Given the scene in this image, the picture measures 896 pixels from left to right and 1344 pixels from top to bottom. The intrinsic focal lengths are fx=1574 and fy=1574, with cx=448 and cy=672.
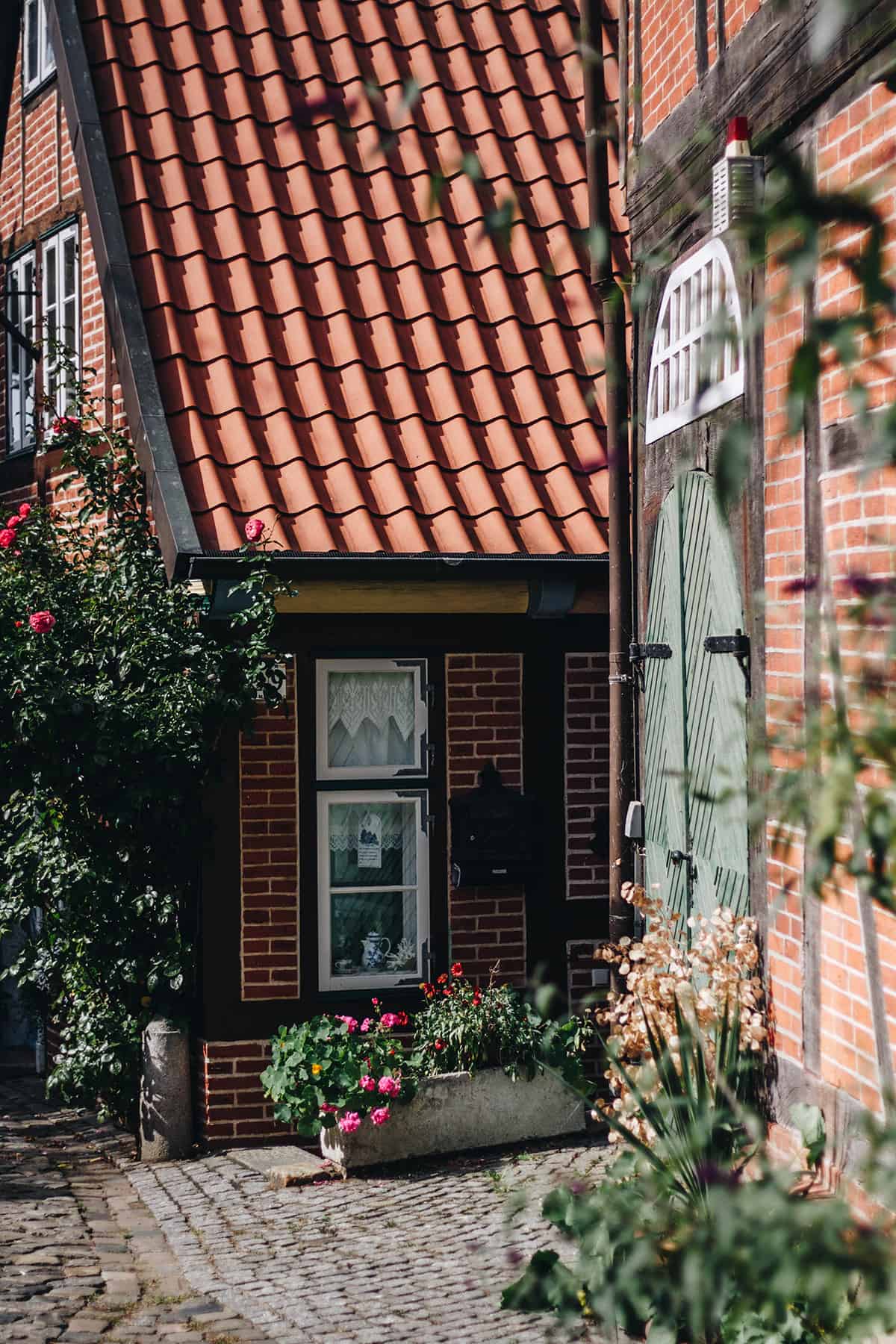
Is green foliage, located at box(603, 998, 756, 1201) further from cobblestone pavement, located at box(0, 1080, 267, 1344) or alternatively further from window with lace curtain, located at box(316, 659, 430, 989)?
window with lace curtain, located at box(316, 659, 430, 989)

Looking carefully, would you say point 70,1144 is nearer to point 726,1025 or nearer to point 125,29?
point 726,1025

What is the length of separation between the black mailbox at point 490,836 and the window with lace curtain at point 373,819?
189mm

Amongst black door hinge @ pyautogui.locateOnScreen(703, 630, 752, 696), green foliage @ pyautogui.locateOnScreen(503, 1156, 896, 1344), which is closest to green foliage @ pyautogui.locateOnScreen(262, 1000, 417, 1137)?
black door hinge @ pyautogui.locateOnScreen(703, 630, 752, 696)

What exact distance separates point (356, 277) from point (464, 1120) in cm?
449

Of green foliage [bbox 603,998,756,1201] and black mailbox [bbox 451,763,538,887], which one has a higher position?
black mailbox [bbox 451,763,538,887]

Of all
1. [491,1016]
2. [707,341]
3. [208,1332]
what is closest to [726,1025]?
[208,1332]

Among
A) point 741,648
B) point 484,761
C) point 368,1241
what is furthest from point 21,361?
point 741,648

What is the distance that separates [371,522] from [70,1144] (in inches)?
139

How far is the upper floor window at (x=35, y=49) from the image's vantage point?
10.7 meters

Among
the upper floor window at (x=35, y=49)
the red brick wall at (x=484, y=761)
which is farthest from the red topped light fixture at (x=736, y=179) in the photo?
the upper floor window at (x=35, y=49)

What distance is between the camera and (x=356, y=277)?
8.62 metres

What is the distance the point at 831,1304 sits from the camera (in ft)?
5.29

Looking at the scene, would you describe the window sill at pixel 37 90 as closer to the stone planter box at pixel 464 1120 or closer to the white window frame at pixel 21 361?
the white window frame at pixel 21 361

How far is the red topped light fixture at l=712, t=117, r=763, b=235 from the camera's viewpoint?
16.5ft
